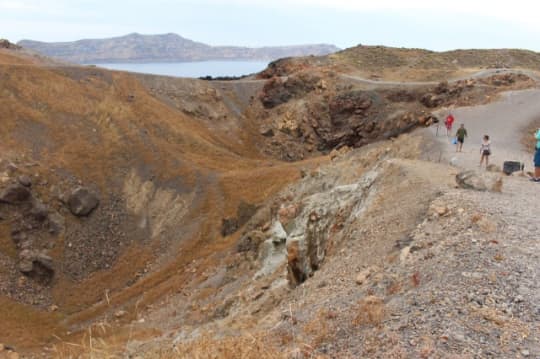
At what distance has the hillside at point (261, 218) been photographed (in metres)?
7.88

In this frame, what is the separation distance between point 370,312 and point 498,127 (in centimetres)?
2660

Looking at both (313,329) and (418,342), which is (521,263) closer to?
(418,342)

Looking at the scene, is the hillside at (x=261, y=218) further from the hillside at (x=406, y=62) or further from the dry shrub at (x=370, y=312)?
the hillside at (x=406, y=62)

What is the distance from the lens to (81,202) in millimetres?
36094

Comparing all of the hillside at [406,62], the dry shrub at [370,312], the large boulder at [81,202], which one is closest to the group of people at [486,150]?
the dry shrub at [370,312]

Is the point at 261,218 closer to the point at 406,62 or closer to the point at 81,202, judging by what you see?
the point at 81,202

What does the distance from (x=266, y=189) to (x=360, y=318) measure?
28890 millimetres

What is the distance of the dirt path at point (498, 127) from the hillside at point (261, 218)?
256 mm

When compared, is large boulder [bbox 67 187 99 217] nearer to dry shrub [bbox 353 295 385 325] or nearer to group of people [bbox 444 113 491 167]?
group of people [bbox 444 113 491 167]

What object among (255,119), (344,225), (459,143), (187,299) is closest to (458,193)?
(344,225)

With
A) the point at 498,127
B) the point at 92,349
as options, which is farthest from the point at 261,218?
the point at 92,349

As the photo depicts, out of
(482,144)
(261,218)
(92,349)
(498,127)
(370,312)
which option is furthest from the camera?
(261,218)

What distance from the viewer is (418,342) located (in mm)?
6723

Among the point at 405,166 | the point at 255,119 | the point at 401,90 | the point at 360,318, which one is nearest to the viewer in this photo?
the point at 360,318
